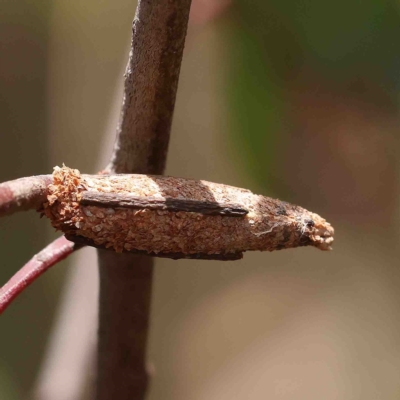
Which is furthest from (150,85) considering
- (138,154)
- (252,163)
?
(252,163)

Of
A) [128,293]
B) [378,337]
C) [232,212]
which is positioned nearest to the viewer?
[232,212]

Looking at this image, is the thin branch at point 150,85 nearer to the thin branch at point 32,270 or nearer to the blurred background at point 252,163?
the thin branch at point 32,270

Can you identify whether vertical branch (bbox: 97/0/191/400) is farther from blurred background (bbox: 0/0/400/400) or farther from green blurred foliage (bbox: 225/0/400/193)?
green blurred foliage (bbox: 225/0/400/193)

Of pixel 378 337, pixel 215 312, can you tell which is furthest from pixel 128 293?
pixel 378 337

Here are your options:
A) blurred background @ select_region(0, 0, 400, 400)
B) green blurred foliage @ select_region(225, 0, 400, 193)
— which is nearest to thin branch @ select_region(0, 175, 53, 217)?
blurred background @ select_region(0, 0, 400, 400)

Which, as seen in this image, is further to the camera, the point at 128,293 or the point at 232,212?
the point at 128,293

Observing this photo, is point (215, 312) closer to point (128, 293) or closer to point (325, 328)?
point (325, 328)
